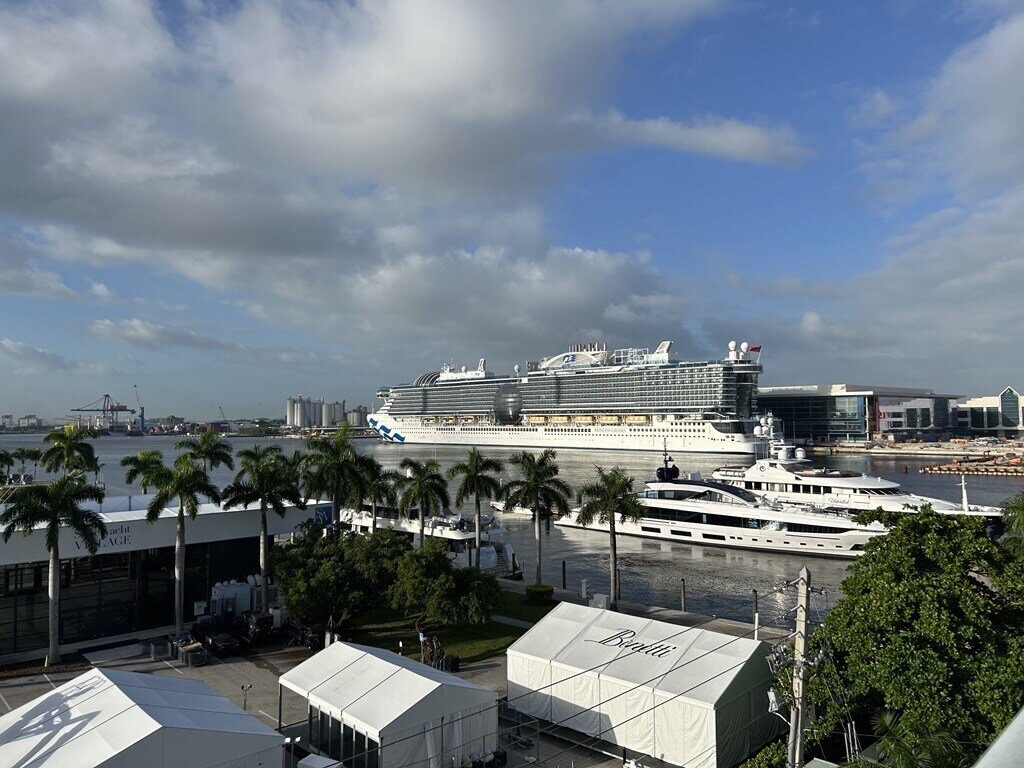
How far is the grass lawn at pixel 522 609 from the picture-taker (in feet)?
77.4

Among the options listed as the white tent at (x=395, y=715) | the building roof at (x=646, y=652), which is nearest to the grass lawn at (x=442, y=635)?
the building roof at (x=646, y=652)

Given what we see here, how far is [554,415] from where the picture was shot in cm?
13125

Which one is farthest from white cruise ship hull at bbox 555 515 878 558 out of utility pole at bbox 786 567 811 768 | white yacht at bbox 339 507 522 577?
utility pole at bbox 786 567 811 768

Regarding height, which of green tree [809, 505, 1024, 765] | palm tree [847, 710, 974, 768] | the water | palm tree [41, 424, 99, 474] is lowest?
the water

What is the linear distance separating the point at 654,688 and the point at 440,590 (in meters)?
7.41

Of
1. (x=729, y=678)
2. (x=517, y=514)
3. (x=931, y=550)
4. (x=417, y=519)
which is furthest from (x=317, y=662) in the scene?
(x=517, y=514)

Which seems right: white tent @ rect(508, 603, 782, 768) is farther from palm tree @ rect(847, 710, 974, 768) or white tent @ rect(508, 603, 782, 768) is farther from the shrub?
the shrub

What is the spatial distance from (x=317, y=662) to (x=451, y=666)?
4.18 m

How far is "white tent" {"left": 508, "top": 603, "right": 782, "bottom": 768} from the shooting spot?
13250 mm

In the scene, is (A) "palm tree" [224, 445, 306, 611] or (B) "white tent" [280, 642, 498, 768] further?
(A) "palm tree" [224, 445, 306, 611]

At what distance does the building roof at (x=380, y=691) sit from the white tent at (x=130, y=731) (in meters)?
1.64

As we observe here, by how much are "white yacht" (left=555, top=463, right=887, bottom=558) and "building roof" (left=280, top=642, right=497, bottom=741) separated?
20.3 m

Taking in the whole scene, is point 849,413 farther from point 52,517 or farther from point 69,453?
point 52,517

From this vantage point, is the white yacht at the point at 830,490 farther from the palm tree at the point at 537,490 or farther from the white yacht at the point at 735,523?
the palm tree at the point at 537,490
